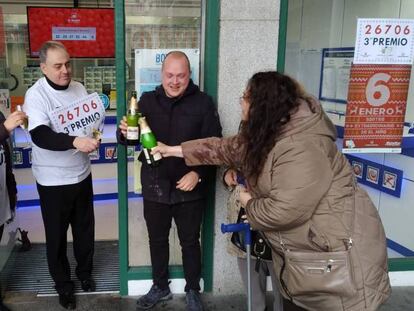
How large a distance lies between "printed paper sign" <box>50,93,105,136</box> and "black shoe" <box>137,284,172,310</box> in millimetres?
1276

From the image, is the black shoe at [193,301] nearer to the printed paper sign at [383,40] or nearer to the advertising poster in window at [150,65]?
the advertising poster in window at [150,65]

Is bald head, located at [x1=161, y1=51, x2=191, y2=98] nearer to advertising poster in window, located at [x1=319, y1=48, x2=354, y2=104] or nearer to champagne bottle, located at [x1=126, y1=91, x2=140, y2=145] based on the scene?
champagne bottle, located at [x1=126, y1=91, x2=140, y2=145]

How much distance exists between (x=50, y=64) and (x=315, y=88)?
206 cm

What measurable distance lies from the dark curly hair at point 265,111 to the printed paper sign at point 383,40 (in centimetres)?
160

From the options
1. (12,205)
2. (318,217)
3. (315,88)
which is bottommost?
(12,205)

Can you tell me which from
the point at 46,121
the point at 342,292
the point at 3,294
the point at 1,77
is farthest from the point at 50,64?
the point at 342,292

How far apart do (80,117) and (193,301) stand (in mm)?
1564

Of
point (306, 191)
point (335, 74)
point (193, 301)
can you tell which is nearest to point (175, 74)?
point (306, 191)

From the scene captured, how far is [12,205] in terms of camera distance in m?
3.30

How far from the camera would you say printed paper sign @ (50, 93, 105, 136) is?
2.96 meters

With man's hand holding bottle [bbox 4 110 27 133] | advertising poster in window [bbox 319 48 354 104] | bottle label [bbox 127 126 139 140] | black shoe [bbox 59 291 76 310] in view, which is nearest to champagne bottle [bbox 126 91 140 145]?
bottle label [bbox 127 126 139 140]

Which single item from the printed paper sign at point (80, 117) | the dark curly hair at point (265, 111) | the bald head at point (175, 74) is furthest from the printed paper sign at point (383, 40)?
the printed paper sign at point (80, 117)

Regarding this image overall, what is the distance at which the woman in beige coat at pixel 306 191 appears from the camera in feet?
6.39

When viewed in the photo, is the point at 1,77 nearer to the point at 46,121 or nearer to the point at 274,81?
the point at 46,121
